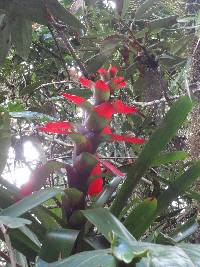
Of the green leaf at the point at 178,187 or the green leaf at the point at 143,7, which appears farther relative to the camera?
the green leaf at the point at 143,7

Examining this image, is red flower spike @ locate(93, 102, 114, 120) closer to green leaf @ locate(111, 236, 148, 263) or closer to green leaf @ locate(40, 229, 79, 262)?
green leaf @ locate(40, 229, 79, 262)

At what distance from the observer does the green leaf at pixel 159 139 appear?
0.84 m

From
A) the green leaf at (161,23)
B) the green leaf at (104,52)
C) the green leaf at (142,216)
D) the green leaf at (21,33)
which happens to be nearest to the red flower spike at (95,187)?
Result: the green leaf at (142,216)

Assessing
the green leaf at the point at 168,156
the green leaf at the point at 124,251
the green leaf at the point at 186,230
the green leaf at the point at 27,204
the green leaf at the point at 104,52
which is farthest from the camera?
the green leaf at the point at 104,52

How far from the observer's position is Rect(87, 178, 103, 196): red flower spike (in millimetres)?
890

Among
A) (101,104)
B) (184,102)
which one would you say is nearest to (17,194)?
(101,104)

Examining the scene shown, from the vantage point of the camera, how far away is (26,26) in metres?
1.32

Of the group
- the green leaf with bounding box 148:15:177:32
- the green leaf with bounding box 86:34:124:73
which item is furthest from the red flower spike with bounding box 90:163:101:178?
the green leaf with bounding box 148:15:177:32

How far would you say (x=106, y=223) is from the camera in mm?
727

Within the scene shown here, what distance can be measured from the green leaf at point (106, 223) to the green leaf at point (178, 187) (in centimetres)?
17

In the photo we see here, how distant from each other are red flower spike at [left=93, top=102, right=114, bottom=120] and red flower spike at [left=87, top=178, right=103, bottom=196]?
139 mm

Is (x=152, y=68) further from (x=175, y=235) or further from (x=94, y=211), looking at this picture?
(x=94, y=211)

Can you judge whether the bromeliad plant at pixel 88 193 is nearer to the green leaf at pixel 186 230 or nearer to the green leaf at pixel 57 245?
the green leaf at pixel 57 245

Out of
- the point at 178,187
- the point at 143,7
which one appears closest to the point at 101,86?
the point at 178,187
